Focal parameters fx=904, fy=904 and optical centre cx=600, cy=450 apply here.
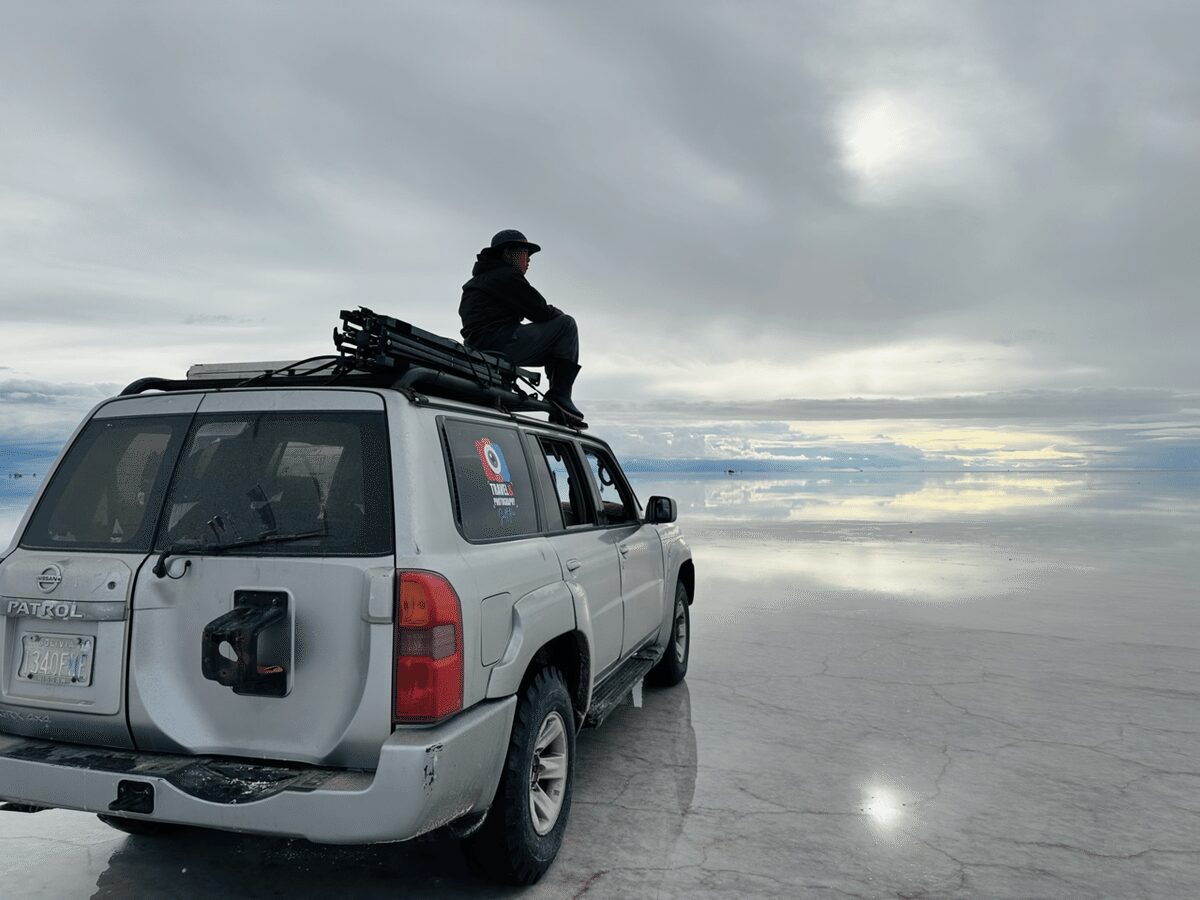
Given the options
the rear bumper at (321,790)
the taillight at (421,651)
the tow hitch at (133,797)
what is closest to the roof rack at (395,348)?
the taillight at (421,651)

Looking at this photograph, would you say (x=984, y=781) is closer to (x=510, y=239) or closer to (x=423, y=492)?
(x=423, y=492)

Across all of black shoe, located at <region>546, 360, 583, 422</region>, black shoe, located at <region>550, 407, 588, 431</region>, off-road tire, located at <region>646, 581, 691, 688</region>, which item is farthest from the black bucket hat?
off-road tire, located at <region>646, 581, 691, 688</region>

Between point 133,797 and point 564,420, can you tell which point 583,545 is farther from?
point 133,797

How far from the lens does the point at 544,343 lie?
7137mm

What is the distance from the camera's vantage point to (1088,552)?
14.9 m

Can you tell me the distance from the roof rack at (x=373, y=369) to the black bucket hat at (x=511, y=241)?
10.7 ft

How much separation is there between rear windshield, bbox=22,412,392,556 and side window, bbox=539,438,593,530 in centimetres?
133

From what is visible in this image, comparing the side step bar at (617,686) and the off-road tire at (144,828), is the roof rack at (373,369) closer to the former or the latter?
the side step bar at (617,686)

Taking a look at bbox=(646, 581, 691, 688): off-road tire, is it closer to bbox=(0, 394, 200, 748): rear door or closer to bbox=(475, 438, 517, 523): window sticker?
bbox=(475, 438, 517, 523): window sticker

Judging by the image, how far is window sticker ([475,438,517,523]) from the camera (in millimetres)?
3633

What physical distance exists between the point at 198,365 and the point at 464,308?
141 inches

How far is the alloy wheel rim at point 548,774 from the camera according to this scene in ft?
11.5

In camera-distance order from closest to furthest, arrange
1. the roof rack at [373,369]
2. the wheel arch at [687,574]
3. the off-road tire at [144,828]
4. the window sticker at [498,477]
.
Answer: the roof rack at [373,369] → the window sticker at [498,477] → the off-road tire at [144,828] → the wheel arch at [687,574]

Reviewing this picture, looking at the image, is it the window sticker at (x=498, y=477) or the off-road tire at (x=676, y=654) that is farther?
the off-road tire at (x=676, y=654)
